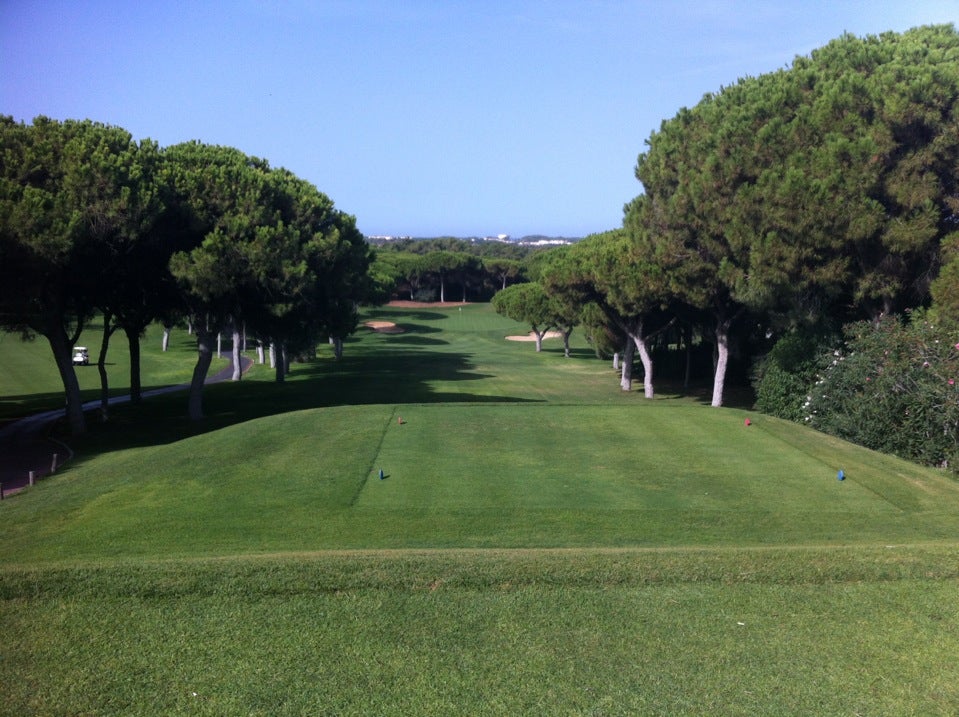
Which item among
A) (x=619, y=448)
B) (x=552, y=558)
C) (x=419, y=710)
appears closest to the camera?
(x=419, y=710)

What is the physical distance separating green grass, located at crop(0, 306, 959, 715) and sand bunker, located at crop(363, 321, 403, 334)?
64848 mm

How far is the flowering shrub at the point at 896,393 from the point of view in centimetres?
1756

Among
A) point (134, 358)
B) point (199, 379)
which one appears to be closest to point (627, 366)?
point (199, 379)

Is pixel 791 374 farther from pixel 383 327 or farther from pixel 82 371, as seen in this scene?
pixel 383 327

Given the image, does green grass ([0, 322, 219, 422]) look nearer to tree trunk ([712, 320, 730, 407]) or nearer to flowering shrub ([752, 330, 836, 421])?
tree trunk ([712, 320, 730, 407])

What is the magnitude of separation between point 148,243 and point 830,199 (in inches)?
830

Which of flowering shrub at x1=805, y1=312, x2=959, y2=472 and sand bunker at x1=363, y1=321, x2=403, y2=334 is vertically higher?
flowering shrub at x1=805, y1=312, x2=959, y2=472

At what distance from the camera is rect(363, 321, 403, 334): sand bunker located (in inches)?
3241

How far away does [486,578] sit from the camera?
955 cm

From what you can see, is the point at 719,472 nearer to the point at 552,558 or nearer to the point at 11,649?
the point at 552,558

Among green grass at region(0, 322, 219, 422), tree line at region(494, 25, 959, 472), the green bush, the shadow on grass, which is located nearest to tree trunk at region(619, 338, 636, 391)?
the shadow on grass

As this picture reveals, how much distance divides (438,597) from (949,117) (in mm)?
23237

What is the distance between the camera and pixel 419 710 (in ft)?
22.7

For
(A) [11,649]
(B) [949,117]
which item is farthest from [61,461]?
(B) [949,117]
